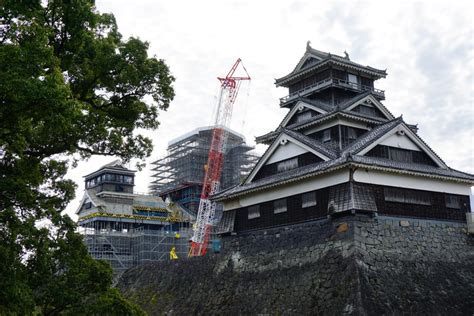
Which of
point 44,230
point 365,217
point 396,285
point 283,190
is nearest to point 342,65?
point 283,190

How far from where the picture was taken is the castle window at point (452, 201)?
2523 centimetres

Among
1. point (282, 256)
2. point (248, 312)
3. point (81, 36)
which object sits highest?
point (81, 36)

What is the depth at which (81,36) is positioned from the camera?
11.9 m

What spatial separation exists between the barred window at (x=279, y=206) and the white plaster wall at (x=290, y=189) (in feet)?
0.79

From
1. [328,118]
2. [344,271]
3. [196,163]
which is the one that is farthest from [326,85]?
[196,163]

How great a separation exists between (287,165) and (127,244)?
33.3 m

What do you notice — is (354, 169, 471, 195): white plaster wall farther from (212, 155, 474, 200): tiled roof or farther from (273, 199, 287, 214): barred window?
(273, 199, 287, 214): barred window

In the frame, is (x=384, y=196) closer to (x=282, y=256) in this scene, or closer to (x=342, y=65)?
(x=282, y=256)

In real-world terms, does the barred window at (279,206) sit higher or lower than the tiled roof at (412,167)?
lower

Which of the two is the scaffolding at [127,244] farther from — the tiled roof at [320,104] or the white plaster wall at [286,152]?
the tiled roof at [320,104]

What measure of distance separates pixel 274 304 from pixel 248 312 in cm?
166

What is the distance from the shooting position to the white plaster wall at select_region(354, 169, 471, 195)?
74.1ft

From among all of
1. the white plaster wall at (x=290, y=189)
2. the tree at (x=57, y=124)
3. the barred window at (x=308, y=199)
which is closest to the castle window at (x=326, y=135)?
the white plaster wall at (x=290, y=189)

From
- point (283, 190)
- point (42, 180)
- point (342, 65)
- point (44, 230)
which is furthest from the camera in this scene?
point (342, 65)
